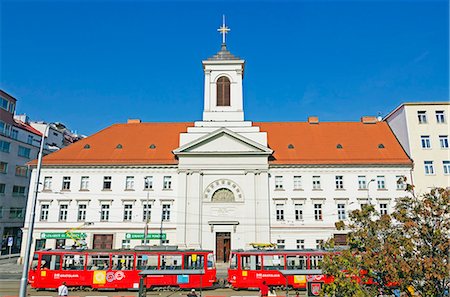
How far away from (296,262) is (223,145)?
59.8 feet

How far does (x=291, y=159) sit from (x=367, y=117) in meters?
16.2

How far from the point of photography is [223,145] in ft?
134

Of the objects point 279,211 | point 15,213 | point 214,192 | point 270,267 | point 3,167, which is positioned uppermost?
point 3,167

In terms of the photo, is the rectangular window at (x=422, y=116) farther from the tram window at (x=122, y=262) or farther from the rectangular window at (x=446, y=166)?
the tram window at (x=122, y=262)

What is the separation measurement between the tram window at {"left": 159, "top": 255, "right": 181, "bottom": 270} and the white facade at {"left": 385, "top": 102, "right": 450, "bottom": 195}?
2846 centimetres

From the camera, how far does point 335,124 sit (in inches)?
1908

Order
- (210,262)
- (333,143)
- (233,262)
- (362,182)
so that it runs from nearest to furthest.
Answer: (210,262), (233,262), (362,182), (333,143)

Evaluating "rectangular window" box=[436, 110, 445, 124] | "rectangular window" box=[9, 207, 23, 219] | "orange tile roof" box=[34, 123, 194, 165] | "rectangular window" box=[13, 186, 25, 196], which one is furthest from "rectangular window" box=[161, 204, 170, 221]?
"rectangular window" box=[436, 110, 445, 124]

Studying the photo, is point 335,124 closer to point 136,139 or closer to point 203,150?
point 203,150

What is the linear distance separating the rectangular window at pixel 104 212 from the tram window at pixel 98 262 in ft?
47.4

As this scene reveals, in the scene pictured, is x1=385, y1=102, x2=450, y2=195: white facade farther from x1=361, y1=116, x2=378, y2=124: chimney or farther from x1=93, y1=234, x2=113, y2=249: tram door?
x1=93, y1=234, x2=113, y2=249: tram door

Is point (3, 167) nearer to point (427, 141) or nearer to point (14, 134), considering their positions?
point (14, 134)

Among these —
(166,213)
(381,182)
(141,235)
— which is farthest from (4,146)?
(381,182)

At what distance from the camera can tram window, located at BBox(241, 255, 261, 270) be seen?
85.6ft
